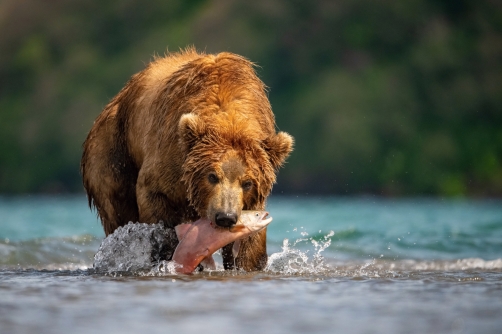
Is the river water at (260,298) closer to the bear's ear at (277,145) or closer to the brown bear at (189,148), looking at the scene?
the brown bear at (189,148)

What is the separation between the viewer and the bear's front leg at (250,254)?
767 centimetres

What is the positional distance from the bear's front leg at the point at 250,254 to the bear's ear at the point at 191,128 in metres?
1.08

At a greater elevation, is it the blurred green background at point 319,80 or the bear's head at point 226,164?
the blurred green background at point 319,80

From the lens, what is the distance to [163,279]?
23.1ft

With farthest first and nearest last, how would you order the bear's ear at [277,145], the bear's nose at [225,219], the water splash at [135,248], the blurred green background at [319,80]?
the blurred green background at [319,80], the water splash at [135,248], the bear's ear at [277,145], the bear's nose at [225,219]

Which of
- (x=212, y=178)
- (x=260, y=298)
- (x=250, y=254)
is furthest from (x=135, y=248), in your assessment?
(x=260, y=298)

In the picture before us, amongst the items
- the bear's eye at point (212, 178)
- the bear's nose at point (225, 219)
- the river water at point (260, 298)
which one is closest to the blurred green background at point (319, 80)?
the river water at point (260, 298)

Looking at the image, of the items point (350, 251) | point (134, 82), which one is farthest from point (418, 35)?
point (134, 82)

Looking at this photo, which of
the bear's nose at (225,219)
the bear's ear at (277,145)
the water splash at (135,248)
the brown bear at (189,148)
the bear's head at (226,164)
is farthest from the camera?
the water splash at (135,248)

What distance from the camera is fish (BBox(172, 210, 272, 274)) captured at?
6.98m

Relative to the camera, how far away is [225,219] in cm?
668

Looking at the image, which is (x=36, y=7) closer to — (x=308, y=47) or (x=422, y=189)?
(x=308, y=47)

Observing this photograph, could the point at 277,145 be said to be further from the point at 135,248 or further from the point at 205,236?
the point at 135,248

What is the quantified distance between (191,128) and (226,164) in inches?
15.0
